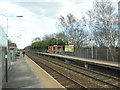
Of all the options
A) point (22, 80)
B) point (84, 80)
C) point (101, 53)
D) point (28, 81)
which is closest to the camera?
point (28, 81)

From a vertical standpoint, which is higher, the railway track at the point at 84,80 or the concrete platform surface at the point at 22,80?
the concrete platform surface at the point at 22,80

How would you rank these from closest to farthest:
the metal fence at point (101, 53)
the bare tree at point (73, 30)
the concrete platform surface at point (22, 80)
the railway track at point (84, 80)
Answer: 1. the concrete platform surface at point (22, 80)
2. the railway track at point (84, 80)
3. the metal fence at point (101, 53)
4. the bare tree at point (73, 30)

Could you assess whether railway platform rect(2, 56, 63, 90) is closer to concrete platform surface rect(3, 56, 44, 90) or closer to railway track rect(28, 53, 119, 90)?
concrete platform surface rect(3, 56, 44, 90)

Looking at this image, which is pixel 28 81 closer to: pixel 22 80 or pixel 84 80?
pixel 22 80

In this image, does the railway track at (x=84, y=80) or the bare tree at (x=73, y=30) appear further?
the bare tree at (x=73, y=30)

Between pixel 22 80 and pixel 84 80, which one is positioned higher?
pixel 22 80

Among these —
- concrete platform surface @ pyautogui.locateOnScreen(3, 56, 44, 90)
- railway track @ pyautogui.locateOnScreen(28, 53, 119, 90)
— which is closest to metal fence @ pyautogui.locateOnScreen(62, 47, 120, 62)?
railway track @ pyautogui.locateOnScreen(28, 53, 119, 90)

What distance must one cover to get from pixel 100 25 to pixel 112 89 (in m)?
16.7

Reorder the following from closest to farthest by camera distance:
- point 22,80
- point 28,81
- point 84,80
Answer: point 28,81 → point 22,80 → point 84,80

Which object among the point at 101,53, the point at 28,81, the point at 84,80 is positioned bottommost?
the point at 84,80

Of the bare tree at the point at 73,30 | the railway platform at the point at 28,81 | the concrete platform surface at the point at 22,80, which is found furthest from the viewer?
the bare tree at the point at 73,30

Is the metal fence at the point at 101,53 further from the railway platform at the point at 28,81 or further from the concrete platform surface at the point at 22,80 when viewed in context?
the concrete platform surface at the point at 22,80

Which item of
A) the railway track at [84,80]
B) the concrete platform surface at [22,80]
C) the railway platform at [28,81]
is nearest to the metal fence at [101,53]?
the railway track at [84,80]

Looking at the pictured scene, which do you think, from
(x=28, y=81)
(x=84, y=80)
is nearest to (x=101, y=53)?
(x=84, y=80)
